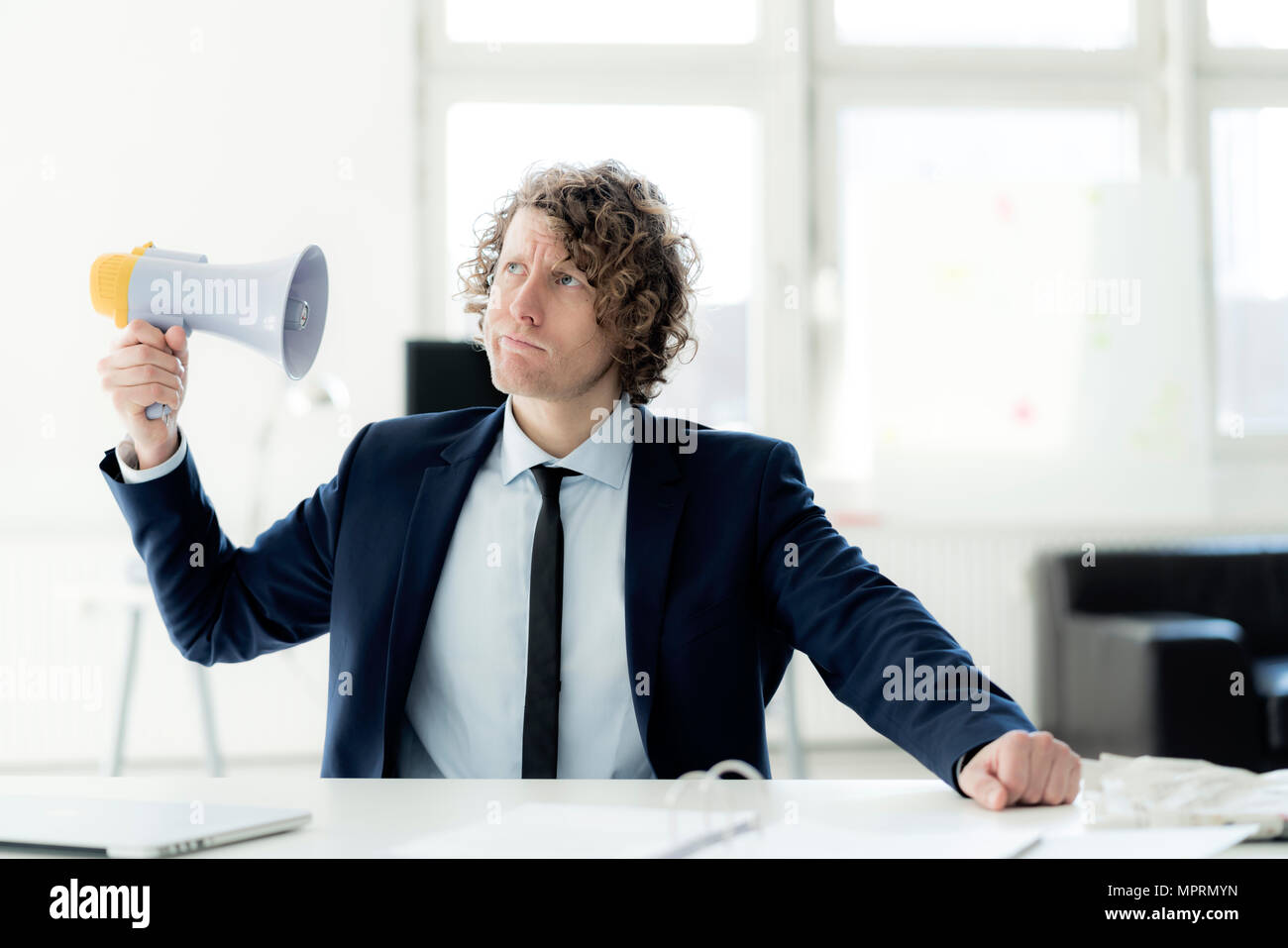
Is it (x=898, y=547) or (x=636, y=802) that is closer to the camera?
(x=636, y=802)

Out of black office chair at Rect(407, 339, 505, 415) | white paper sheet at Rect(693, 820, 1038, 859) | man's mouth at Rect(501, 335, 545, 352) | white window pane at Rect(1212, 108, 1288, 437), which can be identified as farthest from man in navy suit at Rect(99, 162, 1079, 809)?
white window pane at Rect(1212, 108, 1288, 437)

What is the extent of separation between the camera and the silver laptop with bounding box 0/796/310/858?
0.77 metres

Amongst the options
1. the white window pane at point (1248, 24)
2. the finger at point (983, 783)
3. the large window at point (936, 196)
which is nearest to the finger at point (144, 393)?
the finger at point (983, 783)

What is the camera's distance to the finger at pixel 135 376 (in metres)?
1.19

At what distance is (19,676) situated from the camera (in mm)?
3895

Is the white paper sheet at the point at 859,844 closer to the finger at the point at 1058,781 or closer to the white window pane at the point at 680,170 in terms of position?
the finger at the point at 1058,781

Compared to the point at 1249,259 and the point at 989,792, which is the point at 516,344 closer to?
the point at 989,792

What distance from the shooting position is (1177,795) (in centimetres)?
93

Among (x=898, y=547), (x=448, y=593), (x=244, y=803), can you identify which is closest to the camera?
(x=244, y=803)

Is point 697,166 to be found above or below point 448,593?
above

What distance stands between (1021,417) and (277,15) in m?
2.95
